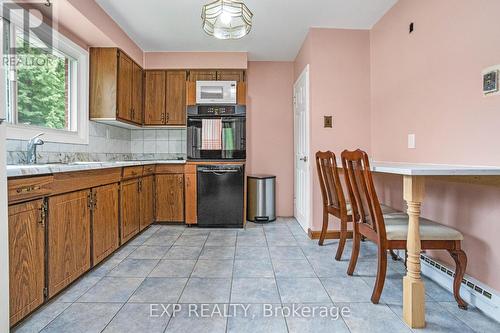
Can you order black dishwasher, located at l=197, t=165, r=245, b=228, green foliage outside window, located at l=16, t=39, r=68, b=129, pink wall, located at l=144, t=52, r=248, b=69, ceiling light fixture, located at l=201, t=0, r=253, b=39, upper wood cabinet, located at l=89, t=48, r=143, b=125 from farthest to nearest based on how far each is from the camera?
pink wall, located at l=144, t=52, r=248, b=69
black dishwasher, located at l=197, t=165, r=245, b=228
upper wood cabinet, located at l=89, t=48, r=143, b=125
green foliage outside window, located at l=16, t=39, r=68, b=129
ceiling light fixture, located at l=201, t=0, r=253, b=39

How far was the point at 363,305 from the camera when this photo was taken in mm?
1717

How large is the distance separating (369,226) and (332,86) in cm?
183

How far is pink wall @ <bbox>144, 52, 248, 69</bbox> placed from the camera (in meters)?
3.88

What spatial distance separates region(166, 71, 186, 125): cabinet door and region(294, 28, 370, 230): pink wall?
180 cm

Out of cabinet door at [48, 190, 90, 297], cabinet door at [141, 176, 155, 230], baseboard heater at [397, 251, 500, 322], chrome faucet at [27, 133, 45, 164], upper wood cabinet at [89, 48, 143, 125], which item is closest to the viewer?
baseboard heater at [397, 251, 500, 322]

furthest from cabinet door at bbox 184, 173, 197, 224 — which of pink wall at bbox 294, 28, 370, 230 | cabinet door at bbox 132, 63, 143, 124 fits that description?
pink wall at bbox 294, 28, 370, 230

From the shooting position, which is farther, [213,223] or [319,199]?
[213,223]

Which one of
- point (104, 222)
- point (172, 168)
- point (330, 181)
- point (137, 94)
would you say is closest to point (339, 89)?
point (330, 181)

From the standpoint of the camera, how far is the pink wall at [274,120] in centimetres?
433

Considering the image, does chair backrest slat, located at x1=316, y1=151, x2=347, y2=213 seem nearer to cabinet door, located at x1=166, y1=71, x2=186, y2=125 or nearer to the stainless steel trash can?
the stainless steel trash can

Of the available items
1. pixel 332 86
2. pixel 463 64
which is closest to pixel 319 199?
pixel 332 86

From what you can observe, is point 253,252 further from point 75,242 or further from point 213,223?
point 75,242

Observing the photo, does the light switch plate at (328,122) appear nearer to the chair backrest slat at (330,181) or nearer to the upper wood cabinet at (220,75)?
the chair backrest slat at (330,181)

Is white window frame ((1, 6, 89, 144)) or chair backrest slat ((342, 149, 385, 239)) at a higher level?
white window frame ((1, 6, 89, 144))
